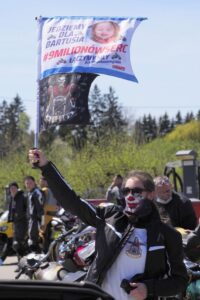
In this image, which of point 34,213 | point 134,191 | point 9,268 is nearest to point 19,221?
point 34,213

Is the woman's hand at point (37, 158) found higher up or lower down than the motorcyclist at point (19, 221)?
higher up

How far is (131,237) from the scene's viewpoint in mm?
4078

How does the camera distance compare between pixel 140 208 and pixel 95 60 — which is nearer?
pixel 140 208

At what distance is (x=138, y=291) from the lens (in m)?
3.99

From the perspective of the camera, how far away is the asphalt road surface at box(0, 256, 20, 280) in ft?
43.4

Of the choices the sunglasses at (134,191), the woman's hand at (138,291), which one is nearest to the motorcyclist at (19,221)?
the sunglasses at (134,191)

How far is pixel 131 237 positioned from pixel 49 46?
16.4ft

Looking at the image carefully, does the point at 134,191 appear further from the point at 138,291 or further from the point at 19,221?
the point at 19,221

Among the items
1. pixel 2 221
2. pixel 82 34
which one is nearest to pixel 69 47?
pixel 82 34

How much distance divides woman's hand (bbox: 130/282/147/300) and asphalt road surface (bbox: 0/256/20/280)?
8.80 metres

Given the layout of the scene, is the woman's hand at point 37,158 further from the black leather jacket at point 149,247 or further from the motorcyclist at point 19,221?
the motorcyclist at point 19,221

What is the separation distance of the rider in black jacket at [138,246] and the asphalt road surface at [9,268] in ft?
28.4

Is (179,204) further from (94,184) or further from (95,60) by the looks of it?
(94,184)

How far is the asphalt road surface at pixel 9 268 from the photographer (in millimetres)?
13223
